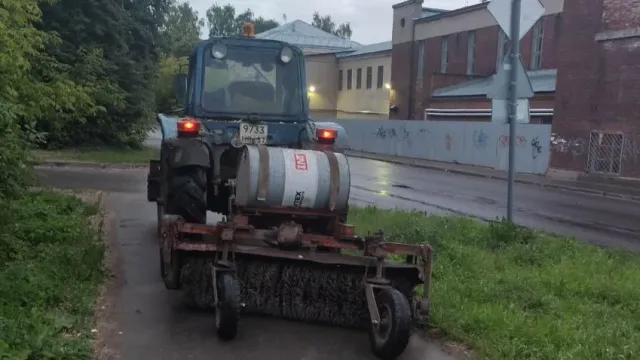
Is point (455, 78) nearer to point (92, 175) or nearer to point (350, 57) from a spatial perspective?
point (350, 57)

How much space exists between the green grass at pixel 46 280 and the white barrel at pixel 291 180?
69.1 inches

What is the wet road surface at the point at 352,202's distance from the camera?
5.55m

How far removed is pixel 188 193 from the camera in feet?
23.8

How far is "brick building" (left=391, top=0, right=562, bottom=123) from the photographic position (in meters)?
36.2

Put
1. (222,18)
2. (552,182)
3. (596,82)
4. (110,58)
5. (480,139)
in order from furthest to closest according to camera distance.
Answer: (222,18)
(480,139)
(596,82)
(552,182)
(110,58)

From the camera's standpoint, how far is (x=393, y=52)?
5000cm

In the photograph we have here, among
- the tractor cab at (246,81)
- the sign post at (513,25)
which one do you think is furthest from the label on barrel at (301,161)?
the sign post at (513,25)

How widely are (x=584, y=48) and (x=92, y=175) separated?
59.4 ft

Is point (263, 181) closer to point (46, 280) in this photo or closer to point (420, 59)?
point (46, 280)

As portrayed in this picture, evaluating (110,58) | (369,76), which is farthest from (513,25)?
(369,76)

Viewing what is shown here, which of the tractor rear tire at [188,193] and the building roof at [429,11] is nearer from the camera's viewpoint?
the tractor rear tire at [188,193]

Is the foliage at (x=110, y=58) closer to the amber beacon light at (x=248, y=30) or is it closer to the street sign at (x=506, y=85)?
the amber beacon light at (x=248, y=30)

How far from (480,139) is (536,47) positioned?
8.99 meters

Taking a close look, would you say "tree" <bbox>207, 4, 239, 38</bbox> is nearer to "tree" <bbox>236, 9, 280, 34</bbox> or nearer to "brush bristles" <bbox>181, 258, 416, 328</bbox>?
"tree" <bbox>236, 9, 280, 34</bbox>
